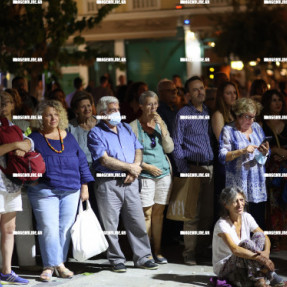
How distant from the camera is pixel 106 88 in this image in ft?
32.2

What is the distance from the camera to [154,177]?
6.95 meters

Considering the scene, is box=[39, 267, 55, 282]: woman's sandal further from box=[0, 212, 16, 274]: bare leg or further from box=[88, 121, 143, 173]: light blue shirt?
box=[88, 121, 143, 173]: light blue shirt

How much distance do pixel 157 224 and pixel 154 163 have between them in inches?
25.0

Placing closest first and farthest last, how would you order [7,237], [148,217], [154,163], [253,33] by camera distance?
[7,237] < [154,163] < [148,217] < [253,33]

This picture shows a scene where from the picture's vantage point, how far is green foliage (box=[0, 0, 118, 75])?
9.01 metres

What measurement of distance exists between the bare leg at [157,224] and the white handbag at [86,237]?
2.16 feet

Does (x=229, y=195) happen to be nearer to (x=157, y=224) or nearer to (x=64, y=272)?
(x=157, y=224)

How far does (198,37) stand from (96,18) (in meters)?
1.31

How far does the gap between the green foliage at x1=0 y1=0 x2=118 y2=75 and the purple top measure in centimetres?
251

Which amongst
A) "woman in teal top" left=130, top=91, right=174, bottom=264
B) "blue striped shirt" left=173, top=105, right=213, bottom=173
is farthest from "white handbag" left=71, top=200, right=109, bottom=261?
"blue striped shirt" left=173, top=105, right=213, bottom=173

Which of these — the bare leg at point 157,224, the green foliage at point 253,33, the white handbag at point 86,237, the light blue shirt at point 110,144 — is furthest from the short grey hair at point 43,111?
the green foliage at point 253,33

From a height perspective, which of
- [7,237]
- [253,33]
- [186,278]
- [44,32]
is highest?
[44,32]

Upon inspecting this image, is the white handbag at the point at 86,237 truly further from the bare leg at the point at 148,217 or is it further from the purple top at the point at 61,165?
the bare leg at the point at 148,217

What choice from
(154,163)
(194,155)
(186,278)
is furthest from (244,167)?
(186,278)
